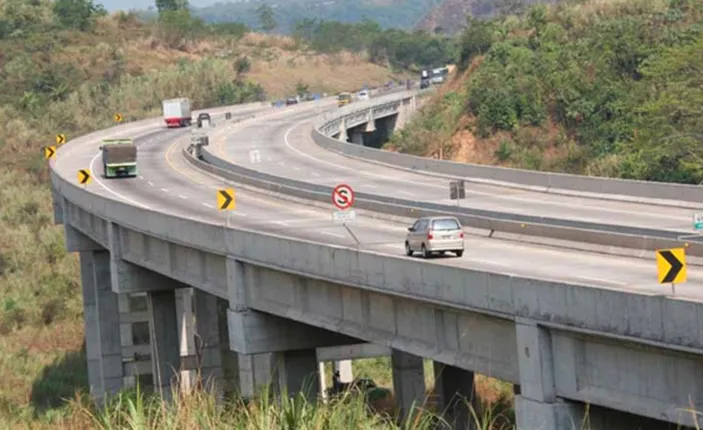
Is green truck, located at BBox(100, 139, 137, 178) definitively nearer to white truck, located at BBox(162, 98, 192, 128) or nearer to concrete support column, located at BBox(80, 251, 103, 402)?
concrete support column, located at BBox(80, 251, 103, 402)

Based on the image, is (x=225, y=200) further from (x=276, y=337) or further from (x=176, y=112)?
(x=176, y=112)

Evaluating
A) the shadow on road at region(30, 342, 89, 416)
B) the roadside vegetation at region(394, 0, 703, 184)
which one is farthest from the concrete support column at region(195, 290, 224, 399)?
the roadside vegetation at region(394, 0, 703, 184)

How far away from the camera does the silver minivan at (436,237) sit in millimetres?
37375

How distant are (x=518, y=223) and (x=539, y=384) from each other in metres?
17.9

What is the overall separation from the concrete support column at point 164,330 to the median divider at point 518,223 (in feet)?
23.4

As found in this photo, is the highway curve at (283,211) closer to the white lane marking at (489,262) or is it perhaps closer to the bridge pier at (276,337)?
the white lane marking at (489,262)


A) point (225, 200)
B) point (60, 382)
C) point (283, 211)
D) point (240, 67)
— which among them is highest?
point (240, 67)

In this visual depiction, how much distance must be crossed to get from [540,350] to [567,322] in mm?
931

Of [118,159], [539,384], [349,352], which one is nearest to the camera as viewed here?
[539,384]

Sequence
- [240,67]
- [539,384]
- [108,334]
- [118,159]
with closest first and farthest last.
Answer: [539,384]
[108,334]
[118,159]
[240,67]

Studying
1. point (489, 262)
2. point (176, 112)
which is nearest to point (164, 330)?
point (489, 262)

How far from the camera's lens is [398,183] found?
72000mm

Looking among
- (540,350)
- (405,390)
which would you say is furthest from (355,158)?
(540,350)

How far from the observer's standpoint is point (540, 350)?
81.8 feet
